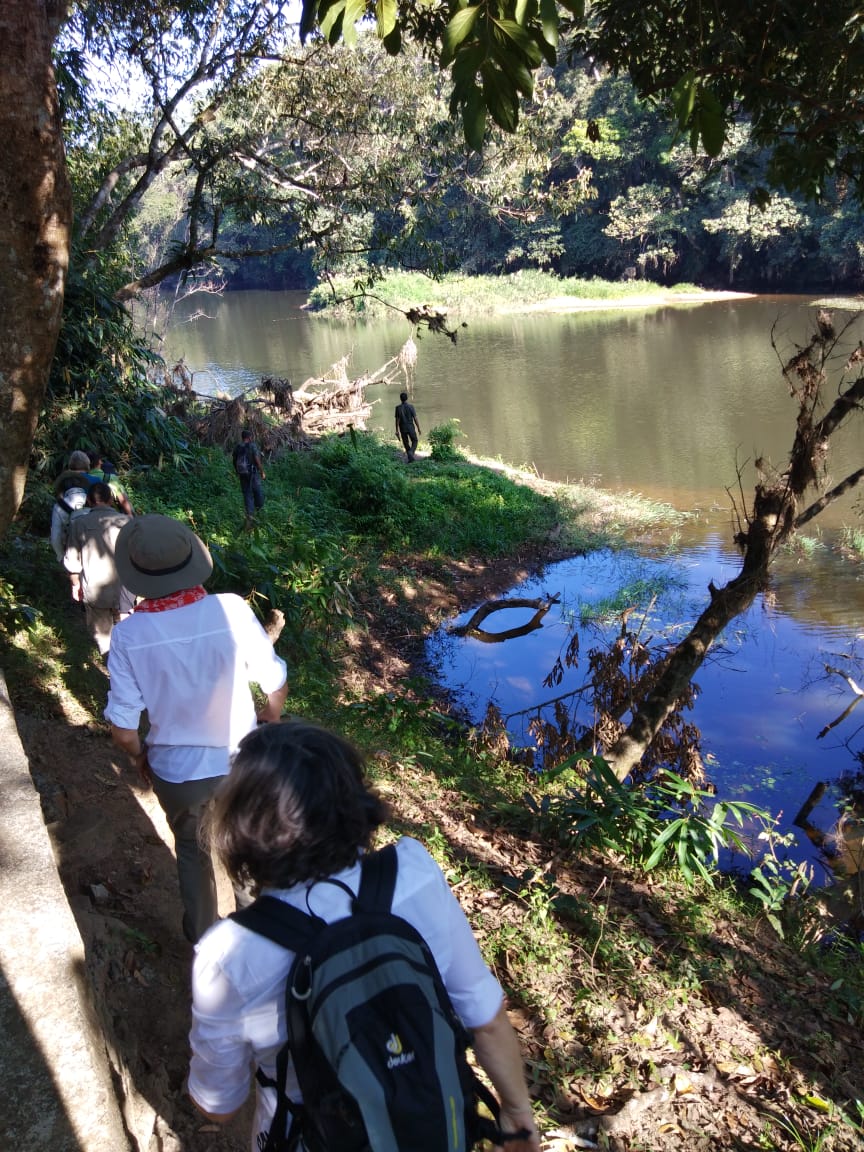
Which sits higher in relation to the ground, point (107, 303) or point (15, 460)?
point (107, 303)

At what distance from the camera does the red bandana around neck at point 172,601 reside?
7.99 feet

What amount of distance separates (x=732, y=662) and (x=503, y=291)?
3721 cm

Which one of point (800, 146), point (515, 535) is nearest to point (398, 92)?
point (515, 535)

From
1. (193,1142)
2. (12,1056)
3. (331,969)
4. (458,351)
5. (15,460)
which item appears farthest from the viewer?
(458,351)

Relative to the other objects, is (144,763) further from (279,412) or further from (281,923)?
(279,412)

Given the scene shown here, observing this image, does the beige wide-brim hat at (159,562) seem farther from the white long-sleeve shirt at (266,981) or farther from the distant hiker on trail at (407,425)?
the distant hiker on trail at (407,425)

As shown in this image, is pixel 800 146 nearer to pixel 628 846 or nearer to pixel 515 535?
pixel 628 846

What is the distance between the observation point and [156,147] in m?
9.76

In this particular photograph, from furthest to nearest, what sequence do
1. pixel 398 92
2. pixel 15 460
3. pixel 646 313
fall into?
pixel 646 313 < pixel 398 92 < pixel 15 460

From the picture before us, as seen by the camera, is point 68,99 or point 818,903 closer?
point 818,903

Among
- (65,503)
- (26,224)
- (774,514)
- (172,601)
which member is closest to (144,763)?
(172,601)

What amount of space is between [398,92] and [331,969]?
1363 cm

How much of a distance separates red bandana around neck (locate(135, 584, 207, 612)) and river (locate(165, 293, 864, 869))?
14.5 feet

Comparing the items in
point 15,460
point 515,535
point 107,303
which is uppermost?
point 107,303
